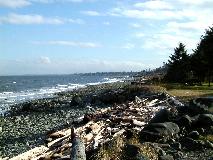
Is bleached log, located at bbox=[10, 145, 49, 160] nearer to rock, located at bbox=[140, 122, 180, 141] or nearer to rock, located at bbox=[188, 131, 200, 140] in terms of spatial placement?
rock, located at bbox=[140, 122, 180, 141]

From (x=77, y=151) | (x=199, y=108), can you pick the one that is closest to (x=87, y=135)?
(x=77, y=151)

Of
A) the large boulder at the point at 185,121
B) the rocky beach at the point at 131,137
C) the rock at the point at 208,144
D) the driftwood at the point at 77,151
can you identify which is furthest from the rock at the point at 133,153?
the large boulder at the point at 185,121

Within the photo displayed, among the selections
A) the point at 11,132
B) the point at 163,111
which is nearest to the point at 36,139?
the point at 11,132

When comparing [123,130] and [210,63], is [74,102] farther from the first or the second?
[123,130]

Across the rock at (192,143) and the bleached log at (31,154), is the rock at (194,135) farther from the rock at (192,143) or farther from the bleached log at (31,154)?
the bleached log at (31,154)

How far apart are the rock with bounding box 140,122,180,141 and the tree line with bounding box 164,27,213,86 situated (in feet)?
123

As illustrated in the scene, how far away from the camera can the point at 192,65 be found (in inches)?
2480

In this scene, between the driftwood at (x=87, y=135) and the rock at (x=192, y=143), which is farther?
the rock at (x=192, y=143)

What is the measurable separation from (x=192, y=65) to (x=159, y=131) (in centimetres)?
4469

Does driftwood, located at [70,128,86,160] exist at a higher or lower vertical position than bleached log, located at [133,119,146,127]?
higher

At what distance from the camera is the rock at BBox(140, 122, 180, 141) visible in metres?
19.3

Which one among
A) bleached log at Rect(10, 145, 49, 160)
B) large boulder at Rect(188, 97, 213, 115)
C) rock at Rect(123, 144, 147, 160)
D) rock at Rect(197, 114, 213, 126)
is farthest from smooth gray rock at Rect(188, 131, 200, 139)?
bleached log at Rect(10, 145, 49, 160)

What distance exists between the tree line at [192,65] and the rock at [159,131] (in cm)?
3745

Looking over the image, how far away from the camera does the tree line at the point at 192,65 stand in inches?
2276
